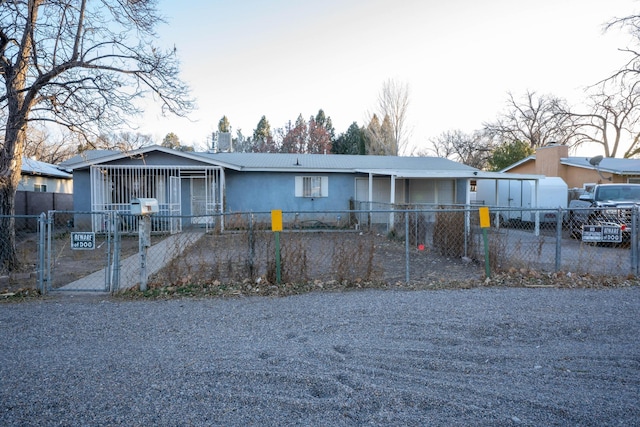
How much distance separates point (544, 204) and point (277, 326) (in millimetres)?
18687

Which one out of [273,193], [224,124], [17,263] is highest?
[224,124]

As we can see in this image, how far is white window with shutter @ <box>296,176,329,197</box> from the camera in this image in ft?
62.4

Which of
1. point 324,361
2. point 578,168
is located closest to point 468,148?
point 578,168

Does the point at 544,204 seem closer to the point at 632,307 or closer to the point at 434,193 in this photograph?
the point at 434,193

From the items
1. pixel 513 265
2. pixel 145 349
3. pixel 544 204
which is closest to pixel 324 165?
pixel 544 204

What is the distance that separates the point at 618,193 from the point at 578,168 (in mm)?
11361

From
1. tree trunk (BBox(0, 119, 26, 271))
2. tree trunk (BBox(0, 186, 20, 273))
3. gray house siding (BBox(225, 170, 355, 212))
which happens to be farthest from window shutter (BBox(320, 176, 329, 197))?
tree trunk (BBox(0, 186, 20, 273))

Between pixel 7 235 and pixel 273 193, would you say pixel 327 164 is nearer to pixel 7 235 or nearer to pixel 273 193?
pixel 273 193

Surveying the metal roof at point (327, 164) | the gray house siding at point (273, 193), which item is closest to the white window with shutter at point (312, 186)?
the gray house siding at point (273, 193)

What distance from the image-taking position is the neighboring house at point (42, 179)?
69.6 ft

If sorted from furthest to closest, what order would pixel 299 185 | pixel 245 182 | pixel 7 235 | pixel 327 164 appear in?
pixel 327 164 < pixel 299 185 < pixel 245 182 < pixel 7 235

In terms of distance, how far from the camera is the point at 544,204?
2041cm

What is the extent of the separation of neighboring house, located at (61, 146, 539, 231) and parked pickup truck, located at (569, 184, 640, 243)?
4.06 meters

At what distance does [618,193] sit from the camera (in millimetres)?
14758
